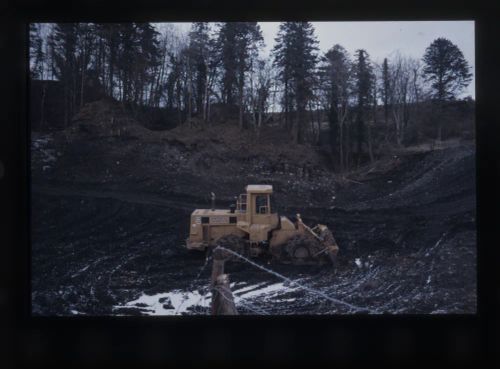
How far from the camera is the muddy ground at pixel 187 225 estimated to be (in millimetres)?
3414

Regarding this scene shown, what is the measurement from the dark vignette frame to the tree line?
5.1 inches

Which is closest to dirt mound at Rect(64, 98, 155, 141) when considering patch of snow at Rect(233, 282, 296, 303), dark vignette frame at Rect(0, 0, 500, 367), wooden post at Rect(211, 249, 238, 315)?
dark vignette frame at Rect(0, 0, 500, 367)

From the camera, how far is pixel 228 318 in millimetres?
3426

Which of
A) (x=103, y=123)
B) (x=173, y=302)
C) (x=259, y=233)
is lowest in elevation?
(x=173, y=302)

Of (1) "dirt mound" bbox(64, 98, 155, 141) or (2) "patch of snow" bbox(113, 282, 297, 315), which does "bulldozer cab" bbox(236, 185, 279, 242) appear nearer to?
(2) "patch of snow" bbox(113, 282, 297, 315)

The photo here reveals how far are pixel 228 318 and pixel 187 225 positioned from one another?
76 centimetres

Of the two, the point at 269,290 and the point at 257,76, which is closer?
the point at 269,290

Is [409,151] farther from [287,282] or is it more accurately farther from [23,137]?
[23,137]

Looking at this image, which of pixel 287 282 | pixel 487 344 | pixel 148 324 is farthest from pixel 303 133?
pixel 487 344

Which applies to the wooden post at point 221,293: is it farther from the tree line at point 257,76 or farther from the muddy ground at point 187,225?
the tree line at point 257,76

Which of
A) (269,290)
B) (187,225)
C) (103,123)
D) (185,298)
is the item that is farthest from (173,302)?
(103,123)

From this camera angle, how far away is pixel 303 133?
3578 millimetres

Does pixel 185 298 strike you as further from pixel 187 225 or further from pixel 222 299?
pixel 187 225

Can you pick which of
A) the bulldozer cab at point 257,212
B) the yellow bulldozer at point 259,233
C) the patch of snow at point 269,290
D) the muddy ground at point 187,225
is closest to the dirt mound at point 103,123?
the muddy ground at point 187,225
